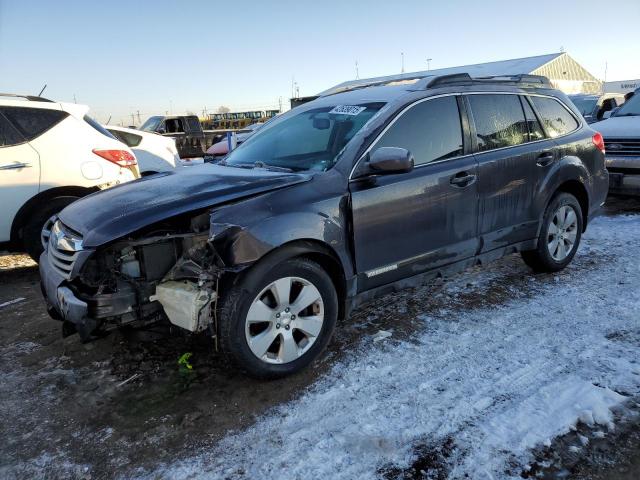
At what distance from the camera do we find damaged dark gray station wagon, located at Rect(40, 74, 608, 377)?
2.90 metres

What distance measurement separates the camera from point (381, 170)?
10.9 ft

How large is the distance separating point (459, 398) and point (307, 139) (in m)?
2.15

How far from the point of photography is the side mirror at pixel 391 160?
3.25 meters

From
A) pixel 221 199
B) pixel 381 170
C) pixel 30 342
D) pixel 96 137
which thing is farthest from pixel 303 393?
pixel 96 137

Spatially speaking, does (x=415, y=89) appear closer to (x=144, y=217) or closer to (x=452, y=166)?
(x=452, y=166)

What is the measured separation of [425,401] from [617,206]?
7.13 meters

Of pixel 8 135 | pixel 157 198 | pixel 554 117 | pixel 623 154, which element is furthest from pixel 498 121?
pixel 8 135

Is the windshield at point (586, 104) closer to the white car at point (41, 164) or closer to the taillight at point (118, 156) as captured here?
the taillight at point (118, 156)

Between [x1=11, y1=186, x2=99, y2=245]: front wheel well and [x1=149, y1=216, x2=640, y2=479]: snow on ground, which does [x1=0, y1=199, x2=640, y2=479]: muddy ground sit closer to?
[x1=149, y1=216, x2=640, y2=479]: snow on ground

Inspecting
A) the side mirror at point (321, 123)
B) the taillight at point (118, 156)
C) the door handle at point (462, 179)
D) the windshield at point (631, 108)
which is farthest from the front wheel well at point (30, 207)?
the windshield at point (631, 108)

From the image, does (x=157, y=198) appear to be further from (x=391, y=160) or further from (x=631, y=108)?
(x=631, y=108)

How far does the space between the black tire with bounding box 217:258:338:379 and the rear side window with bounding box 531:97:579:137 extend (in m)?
2.84

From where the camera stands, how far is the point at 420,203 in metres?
3.61

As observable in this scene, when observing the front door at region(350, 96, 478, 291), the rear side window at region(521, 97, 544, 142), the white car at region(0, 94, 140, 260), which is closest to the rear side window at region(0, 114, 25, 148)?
the white car at region(0, 94, 140, 260)
